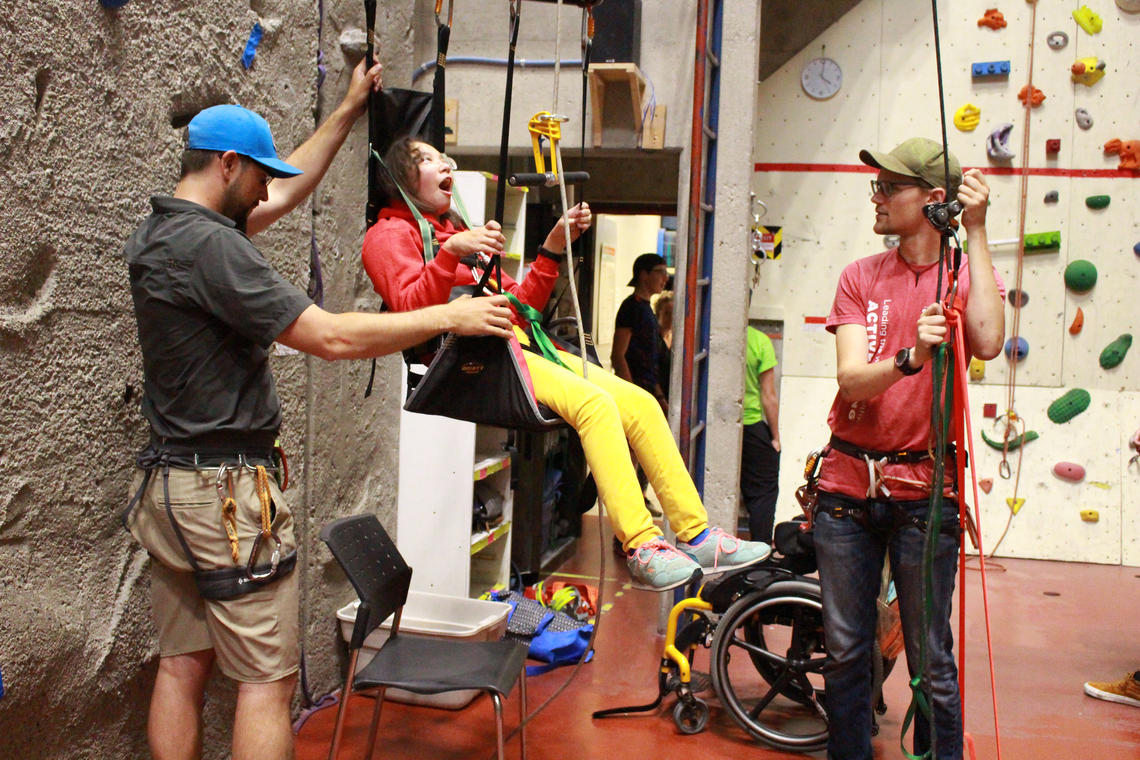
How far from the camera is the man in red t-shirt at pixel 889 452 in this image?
8.07 feet

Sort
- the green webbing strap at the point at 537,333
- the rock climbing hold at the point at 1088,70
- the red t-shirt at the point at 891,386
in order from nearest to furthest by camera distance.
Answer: the red t-shirt at the point at 891,386 < the green webbing strap at the point at 537,333 < the rock climbing hold at the point at 1088,70

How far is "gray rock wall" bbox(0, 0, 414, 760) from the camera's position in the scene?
211 centimetres

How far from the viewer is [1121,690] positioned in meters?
4.02

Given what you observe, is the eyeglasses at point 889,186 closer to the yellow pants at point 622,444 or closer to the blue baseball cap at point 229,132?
the yellow pants at point 622,444

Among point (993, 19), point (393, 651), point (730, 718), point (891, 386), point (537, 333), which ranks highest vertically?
point (993, 19)

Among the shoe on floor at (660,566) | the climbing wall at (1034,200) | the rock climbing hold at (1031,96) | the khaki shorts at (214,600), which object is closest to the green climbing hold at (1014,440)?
the climbing wall at (1034,200)

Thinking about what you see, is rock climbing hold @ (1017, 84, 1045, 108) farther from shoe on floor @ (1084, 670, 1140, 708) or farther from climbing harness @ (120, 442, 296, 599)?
climbing harness @ (120, 442, 296, 599)

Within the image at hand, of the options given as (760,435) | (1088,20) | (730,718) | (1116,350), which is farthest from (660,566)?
(1088,20)

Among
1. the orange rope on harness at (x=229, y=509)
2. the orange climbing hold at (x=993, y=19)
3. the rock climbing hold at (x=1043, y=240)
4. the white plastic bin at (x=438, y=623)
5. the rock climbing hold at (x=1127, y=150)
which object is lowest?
the white plastic bin at (x=438, y=623)

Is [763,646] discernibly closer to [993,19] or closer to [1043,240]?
[1043,240]

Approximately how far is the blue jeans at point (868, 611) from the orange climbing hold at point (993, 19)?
5.07m

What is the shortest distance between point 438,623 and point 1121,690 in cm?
275

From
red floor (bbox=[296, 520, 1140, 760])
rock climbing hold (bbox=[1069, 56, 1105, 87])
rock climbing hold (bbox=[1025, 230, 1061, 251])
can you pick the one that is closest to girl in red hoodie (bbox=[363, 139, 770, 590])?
red floor (bbox=[296, 520, 1140, 760])

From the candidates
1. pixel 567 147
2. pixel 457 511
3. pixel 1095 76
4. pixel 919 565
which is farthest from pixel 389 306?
pixel 1095 76
